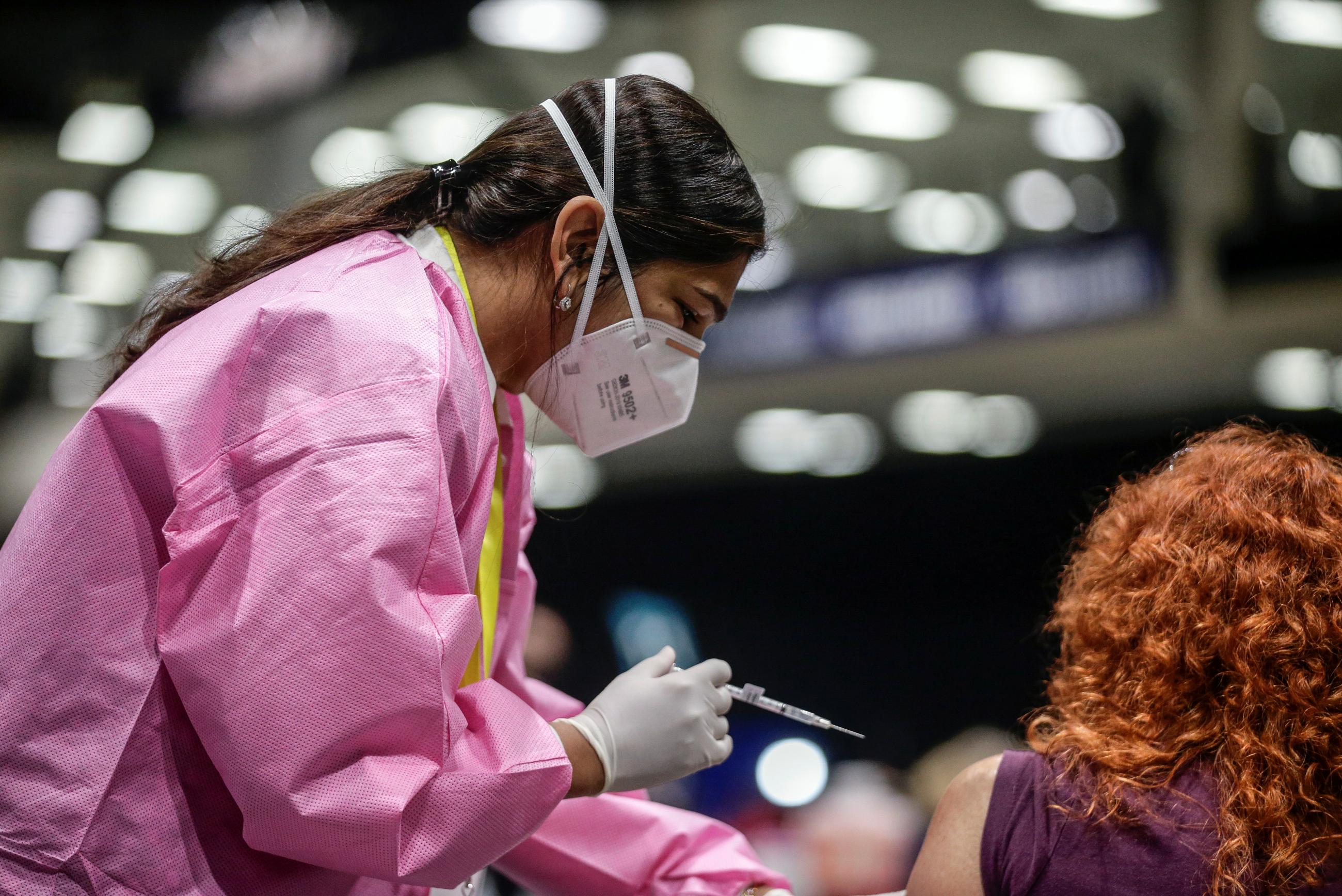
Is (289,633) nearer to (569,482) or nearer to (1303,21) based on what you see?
(1303,21)

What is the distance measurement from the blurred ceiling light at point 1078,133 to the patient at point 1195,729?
3506mm

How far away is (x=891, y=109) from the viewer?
479 cm

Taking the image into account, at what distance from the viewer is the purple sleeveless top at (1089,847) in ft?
3.52

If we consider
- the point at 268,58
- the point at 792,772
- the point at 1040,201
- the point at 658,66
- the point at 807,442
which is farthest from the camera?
the point at 807,442

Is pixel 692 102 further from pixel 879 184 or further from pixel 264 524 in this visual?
pixel 879 184

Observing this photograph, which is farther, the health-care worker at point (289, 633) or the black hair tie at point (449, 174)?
the black hair tie at point (449, 174)

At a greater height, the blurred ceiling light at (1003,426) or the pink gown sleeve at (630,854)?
the pink gown sleeve at (630,854)

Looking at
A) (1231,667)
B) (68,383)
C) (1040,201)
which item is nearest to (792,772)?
(1040,201)

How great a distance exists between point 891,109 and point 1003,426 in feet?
5.35

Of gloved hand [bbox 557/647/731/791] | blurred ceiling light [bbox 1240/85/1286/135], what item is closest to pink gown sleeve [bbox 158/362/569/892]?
gloved hand [bbox 557/647/731/791]

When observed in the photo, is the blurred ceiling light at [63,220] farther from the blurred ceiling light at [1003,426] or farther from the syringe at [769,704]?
the blurred ceiling light at [1003,426]

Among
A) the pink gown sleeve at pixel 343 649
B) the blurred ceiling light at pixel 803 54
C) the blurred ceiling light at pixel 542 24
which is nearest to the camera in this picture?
the pink gown sleeve at pixel 343 649

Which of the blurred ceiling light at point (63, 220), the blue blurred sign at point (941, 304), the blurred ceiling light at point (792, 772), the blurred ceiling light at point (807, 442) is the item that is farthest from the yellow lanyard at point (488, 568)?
the blurred ceiling light at point (807, 442)

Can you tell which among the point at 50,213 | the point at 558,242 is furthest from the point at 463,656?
the point at 50,213
